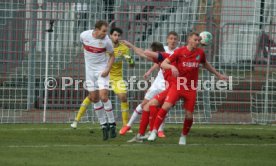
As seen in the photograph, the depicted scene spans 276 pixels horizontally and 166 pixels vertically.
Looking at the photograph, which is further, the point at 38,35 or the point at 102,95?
the point at 38,35

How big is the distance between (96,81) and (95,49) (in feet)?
2.23

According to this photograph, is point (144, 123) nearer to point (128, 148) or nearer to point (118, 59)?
point (128, 148)

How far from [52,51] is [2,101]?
6.04 ft

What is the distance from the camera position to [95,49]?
A: 60.5ft

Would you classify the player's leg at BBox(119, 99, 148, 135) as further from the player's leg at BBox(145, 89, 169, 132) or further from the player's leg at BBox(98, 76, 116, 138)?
the player's leg at BBox(145, 89, 169, 132)

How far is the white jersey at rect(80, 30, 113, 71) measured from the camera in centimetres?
1828

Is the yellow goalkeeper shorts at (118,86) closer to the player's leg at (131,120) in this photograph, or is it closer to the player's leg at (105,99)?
the player's leg at (131,120)

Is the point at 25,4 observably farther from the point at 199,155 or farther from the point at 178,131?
the point at 199,155

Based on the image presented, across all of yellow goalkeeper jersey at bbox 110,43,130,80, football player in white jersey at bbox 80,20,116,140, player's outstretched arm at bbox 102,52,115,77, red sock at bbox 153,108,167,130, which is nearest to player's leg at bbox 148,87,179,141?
red sock at bbox 153,108,167,130

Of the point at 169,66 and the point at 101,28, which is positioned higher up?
the point at 101,28

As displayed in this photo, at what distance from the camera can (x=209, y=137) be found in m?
19.0

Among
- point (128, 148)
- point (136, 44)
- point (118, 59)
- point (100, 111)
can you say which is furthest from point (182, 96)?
point (136, 44)

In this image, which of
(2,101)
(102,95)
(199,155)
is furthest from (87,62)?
(2,101)

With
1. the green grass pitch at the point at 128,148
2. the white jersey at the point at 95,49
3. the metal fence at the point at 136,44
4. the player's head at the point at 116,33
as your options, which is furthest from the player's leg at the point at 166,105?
the metal fence at the point at 136,44
